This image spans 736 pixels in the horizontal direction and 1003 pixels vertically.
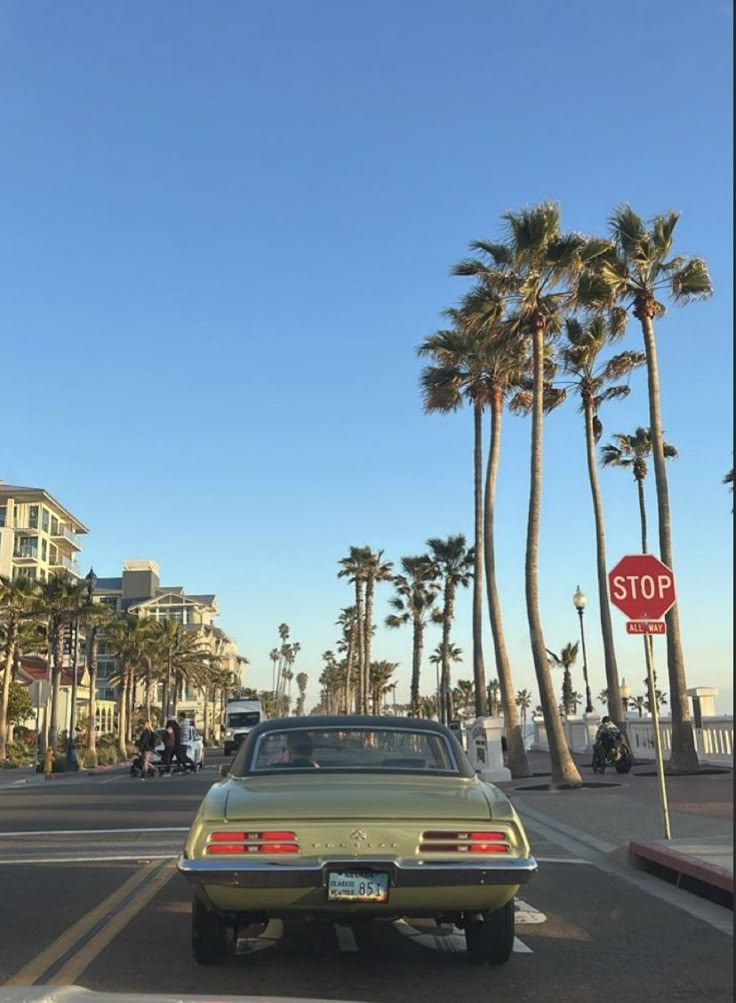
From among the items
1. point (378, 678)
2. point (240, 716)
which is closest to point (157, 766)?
point (240, 716)

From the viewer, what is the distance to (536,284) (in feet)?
73.4

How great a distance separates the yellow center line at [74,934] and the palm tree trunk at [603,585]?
72.3ft

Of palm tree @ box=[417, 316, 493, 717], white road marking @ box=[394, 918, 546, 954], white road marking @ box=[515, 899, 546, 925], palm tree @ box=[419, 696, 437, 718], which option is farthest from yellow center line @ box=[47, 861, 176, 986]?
palm tree @ box=[419, 696, 437, 718]

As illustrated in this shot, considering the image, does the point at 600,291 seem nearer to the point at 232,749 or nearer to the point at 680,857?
the point at 680,857

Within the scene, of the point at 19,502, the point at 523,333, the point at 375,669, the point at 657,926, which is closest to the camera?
the point at 657,926

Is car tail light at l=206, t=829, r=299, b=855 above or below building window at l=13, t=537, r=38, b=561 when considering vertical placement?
below

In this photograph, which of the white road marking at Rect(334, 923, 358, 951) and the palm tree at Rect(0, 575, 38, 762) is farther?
the palm tree at Rect(0, 575, 38, 762)

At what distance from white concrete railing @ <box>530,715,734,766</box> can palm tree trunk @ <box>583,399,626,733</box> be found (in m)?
0.92

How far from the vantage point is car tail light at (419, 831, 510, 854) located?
5297 mm

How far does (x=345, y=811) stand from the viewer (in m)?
5.42

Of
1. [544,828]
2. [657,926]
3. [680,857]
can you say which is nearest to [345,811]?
[657,926]

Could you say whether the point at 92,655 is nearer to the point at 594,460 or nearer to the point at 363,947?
the point at 594,460

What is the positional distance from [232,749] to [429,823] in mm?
47388

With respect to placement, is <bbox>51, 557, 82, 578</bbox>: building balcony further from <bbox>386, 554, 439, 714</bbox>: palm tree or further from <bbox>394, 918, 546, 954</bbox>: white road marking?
<bbox>394, 918, 546, 954</bbox>: white road marking
